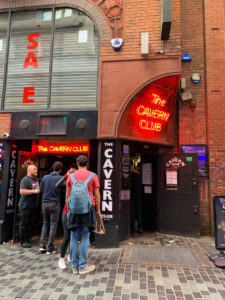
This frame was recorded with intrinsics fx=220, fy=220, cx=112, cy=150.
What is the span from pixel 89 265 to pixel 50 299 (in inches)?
43.6

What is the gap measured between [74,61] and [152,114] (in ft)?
A: 8.53

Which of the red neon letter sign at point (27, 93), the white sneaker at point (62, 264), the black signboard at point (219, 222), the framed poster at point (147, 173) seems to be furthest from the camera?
the framed poster at point (147, 173)

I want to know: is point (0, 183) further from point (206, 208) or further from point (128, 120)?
point (206, 208)

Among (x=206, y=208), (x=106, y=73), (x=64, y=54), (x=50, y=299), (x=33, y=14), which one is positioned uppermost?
(x=33, y=14)

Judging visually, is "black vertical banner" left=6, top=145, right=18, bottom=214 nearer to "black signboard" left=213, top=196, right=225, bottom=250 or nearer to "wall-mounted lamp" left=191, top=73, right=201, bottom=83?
"black signboard" left=213, top=196, right=225, bottom=250

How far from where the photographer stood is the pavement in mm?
3145

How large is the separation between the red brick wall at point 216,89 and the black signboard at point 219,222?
1.65 metres

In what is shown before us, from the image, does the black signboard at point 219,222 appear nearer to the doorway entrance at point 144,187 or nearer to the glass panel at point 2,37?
the doorway entrance at point 144,187

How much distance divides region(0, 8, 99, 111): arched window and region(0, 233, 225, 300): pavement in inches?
143

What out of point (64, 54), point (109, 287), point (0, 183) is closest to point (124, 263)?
point (109, 287)

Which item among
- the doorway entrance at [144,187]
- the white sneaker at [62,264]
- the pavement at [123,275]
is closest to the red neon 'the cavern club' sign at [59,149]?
the doorway entrance at [144,187]

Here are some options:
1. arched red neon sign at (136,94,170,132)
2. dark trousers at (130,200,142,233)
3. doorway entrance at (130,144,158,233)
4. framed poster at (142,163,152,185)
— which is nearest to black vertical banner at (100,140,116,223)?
doorway entrance at (130,144,158,233)

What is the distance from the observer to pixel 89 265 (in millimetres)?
4035

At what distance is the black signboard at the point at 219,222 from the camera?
14.3 ft
